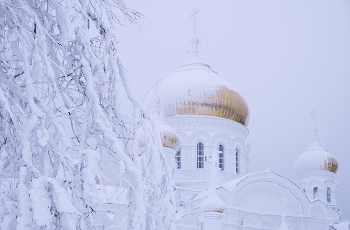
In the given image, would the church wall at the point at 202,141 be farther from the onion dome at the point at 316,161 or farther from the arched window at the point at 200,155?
the onion dome at the point at 316,161

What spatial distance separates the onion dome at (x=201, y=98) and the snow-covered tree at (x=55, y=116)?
2055cm

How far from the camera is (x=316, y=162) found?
85.6 ft

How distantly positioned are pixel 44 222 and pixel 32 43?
95 centimetres

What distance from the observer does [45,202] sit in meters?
2.05

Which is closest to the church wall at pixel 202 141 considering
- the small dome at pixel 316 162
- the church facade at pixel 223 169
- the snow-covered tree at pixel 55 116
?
the church facade at pixel 223 169

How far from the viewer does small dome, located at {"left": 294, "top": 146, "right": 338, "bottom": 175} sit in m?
26.0

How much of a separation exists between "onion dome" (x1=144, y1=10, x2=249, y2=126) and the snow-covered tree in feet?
67.4

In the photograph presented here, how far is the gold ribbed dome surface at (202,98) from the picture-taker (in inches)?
929

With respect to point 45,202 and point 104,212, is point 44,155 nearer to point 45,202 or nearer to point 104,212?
point 45,202

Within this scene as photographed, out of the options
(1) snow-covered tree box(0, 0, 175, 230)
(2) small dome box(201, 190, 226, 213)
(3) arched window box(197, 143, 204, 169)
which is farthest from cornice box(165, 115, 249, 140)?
(1) snow-covered tree box(0, 0, 175, 230)

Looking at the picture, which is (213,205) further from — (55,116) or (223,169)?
(55,116)

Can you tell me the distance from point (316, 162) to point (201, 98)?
7.92 meters

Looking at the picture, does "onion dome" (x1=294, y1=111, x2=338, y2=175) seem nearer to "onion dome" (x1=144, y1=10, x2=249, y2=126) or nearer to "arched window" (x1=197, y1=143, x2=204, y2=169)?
"onion dome" (x1=144, y1=10, x2=249, y2=126)

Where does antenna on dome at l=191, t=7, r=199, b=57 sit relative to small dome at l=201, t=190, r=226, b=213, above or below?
above
